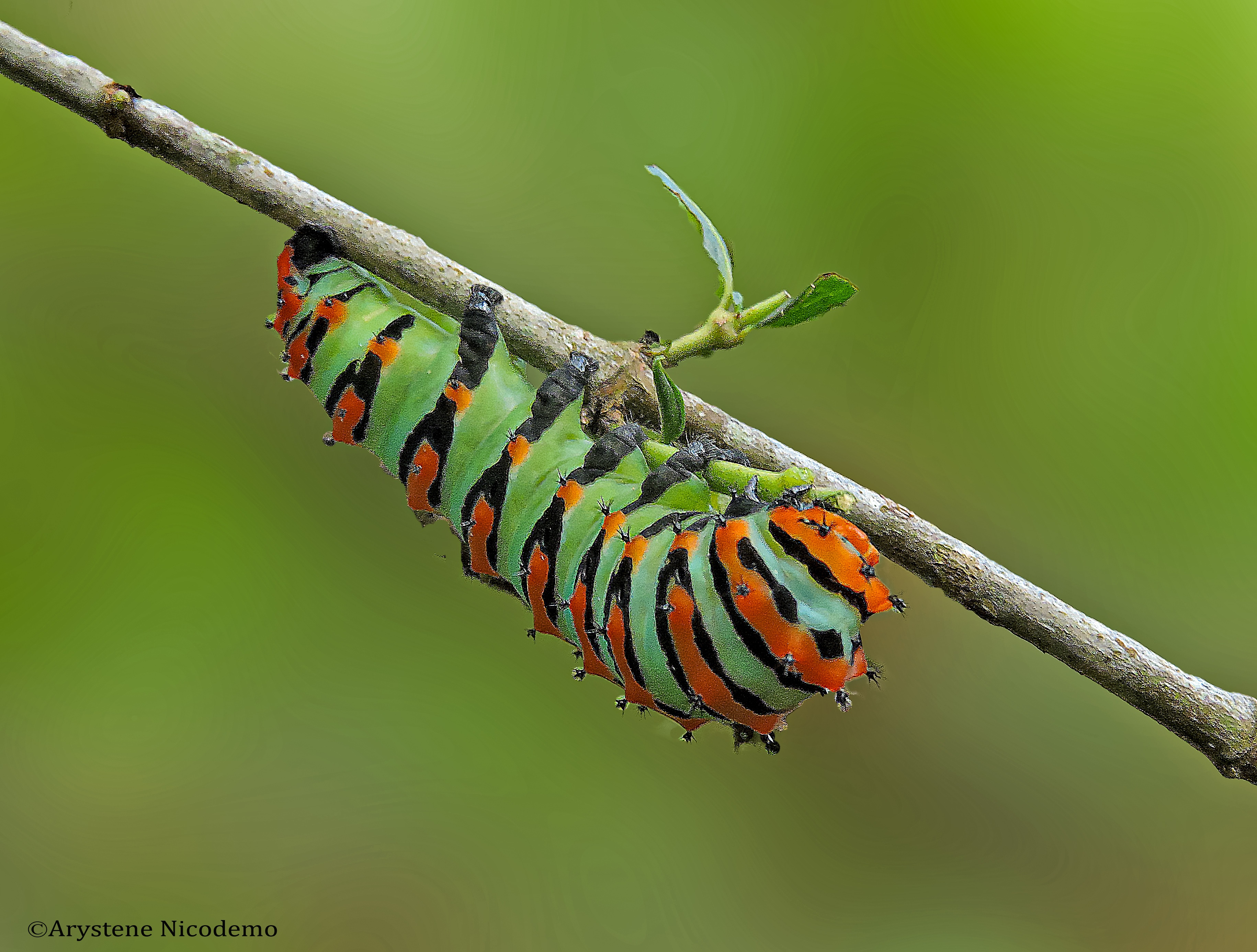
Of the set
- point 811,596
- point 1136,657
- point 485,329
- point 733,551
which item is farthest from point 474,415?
point 1136,657

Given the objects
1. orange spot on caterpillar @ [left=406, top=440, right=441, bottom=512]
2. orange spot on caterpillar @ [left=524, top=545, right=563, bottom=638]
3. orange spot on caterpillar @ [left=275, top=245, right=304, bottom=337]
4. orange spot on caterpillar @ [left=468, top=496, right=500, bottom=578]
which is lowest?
orange spot on caterpillar @ [left=524, top=545, right=563, bottom=638]

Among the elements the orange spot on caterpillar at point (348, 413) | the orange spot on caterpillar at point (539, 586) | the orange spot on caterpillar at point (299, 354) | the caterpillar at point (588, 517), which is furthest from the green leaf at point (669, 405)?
the orange spot on caterpillar at point (299, 354)

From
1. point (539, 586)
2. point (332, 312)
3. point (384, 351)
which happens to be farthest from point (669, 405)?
point (332, 312)

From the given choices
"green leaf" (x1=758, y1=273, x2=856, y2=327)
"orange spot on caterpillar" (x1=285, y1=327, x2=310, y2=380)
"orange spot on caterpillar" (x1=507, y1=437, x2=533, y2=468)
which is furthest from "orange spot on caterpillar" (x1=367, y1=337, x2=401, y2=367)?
"green leaf" (x1=758, y1=273, x2=856, y2=327)

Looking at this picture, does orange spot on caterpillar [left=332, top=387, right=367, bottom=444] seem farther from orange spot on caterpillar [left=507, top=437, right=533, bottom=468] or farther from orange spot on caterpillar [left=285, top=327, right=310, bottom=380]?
orange spot on caterpillar [left=507, top=437, right=533, bottom=468]

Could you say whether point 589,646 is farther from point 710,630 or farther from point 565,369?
point 565,369

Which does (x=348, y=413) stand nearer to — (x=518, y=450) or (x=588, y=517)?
(x=518, y=450)
